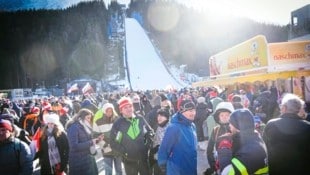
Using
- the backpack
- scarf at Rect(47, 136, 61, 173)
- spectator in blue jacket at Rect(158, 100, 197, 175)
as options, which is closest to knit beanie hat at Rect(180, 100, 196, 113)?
Answer: spectator in blue jacket at Rect(158, 100, 197, 175)

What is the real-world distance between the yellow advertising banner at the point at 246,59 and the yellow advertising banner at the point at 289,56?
0.40 metres

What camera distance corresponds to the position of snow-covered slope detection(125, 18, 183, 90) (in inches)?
2393

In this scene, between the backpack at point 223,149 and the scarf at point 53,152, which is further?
the scarf at point 53,152

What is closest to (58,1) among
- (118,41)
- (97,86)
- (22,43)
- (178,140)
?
(22,43)

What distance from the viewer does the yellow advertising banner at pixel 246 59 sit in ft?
52.7

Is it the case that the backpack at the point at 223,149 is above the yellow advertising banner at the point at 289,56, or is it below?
below

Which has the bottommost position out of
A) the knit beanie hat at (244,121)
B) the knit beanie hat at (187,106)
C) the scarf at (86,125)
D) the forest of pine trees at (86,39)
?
the scarf at (86,125)

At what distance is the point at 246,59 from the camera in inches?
722

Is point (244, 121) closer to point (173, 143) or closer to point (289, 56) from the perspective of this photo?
point (173, 143)

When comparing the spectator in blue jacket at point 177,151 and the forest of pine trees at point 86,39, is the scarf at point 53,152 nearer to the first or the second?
the spectator in blue jacket at point 177,151

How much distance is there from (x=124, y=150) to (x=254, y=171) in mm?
3080

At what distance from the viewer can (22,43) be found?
102 m

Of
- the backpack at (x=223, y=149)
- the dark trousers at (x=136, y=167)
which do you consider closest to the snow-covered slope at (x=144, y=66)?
the dark trousers at (x=136, y=167)

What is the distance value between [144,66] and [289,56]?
53.7 meters
